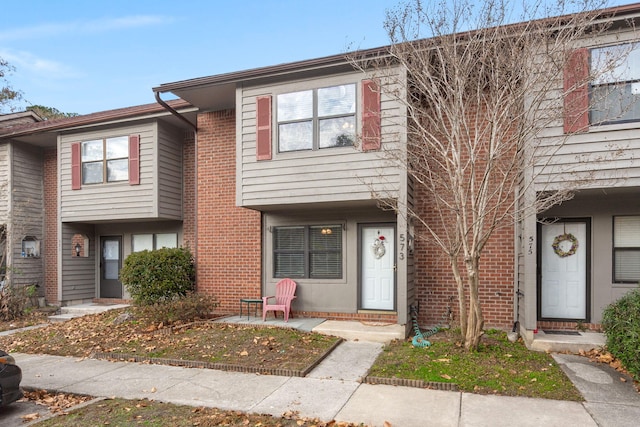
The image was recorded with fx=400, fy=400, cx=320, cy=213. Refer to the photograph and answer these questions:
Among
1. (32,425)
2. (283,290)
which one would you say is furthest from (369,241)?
(32,425)

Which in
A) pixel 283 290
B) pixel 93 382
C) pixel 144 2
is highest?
pixel 144 2

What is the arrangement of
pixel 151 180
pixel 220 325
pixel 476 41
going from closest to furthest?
pixel 476 41 < pixel 220 325 < pixel 151 180

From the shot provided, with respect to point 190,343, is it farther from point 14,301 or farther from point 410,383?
point 14,301

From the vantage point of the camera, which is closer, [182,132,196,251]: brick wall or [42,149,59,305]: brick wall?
[182,132,196,251]: brick wall

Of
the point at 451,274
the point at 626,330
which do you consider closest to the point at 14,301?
the point at 451,274

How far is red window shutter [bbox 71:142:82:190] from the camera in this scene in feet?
35.9

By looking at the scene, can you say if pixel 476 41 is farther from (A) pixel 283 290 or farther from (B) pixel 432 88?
(A) pixel 283 290

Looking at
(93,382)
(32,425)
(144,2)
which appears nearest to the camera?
(32,425)

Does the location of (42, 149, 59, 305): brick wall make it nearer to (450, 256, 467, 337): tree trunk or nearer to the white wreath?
the white wreath

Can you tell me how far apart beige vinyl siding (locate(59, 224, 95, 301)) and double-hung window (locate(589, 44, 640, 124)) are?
12828mm

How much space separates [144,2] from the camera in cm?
1809

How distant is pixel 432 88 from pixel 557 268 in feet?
13.7

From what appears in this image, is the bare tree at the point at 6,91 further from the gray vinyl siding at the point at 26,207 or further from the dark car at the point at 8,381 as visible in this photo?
the dark car at the point at 8,381

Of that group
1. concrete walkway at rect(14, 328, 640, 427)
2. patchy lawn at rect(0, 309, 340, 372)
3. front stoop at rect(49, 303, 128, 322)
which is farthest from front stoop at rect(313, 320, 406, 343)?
front stoop at rect(49, 303, 128, 322)
